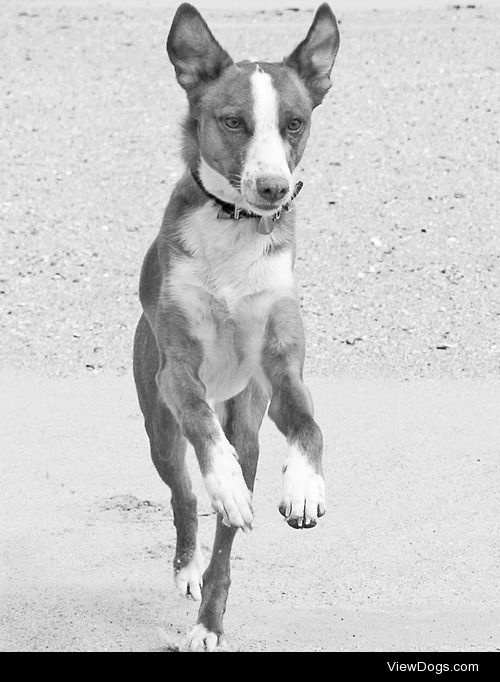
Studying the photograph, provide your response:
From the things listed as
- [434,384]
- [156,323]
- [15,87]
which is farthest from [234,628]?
[15,87]

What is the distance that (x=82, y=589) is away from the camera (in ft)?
21.5

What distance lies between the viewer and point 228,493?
496cm

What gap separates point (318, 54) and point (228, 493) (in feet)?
6.45

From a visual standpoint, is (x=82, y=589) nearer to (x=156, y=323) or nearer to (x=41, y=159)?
(x=156, y=323)

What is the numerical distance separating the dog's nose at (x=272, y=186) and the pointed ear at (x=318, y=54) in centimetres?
72

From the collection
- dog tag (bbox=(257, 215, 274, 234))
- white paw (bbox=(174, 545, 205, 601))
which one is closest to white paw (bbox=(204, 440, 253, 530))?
dog tag (bbox=(257, 215, 274, 234))

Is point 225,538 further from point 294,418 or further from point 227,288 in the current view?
point 227,288

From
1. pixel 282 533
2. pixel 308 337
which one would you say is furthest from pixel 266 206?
pixel 308 337

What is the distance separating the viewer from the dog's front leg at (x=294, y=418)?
193 inches

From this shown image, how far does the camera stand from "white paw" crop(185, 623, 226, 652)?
5652 millimetres

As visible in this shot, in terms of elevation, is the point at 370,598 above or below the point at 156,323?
below

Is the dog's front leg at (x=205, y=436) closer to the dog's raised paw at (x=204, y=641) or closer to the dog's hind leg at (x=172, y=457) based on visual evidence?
the dog's hind leg at (x=172, y=457)

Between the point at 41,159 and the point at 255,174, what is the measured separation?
9.61 metres

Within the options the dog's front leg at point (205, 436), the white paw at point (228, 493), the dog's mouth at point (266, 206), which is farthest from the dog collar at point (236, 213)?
the white paw at point (228, 493)
